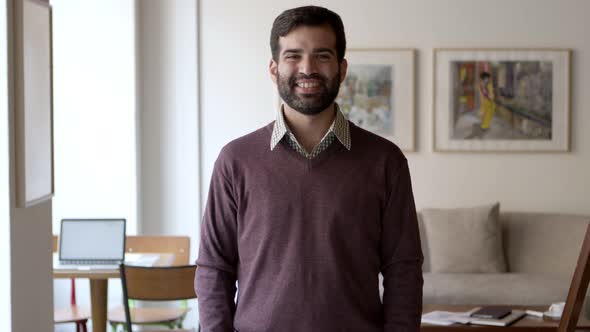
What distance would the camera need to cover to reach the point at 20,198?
3.00 metres

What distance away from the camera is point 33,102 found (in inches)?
125

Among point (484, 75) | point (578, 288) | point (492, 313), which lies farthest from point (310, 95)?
point (484, 75)

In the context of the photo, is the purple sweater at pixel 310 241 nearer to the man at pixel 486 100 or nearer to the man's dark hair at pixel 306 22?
the man's dark hair at pixel 306 22

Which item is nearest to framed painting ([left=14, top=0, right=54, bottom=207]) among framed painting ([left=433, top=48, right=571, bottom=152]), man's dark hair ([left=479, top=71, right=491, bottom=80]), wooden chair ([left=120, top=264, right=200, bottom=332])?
wooden chair ([left=120, top=264, right=200, bottom=332])

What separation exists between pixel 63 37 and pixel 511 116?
3.03 meters

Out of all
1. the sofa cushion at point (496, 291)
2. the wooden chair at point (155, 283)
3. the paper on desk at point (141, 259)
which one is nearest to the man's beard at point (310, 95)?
the wooden chair at point (155, 283)

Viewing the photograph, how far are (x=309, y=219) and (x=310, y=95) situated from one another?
0.91ft

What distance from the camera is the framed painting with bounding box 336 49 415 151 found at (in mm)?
6141

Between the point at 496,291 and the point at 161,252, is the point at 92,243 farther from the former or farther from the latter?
the point at 496,291

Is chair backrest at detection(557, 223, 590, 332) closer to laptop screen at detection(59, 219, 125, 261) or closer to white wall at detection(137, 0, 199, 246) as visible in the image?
laptop screen at detection(59, 219, 125, 261)

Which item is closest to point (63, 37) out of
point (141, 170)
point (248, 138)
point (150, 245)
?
point (141, 170)

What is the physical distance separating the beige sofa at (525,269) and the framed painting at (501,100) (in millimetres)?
521

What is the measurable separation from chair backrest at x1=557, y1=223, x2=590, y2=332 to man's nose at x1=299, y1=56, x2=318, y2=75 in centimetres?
131

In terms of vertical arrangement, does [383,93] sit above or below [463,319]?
above
